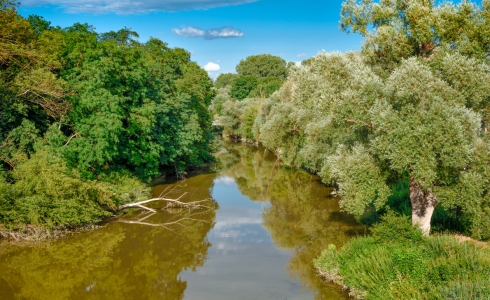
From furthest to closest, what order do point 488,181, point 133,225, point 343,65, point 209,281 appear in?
point 133,225, point 343,65, point 209,281, point 488,181

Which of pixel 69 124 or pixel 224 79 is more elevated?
pixel 224 79

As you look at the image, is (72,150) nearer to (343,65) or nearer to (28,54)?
(28,54)

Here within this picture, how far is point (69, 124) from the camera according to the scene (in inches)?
827

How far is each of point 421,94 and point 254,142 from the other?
158ft

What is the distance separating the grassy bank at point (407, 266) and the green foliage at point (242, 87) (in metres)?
94.3

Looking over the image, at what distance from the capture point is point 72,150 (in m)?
19.7

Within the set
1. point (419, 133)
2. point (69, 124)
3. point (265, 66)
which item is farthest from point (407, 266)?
point (265, 66)

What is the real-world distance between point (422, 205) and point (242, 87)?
95.3 metres

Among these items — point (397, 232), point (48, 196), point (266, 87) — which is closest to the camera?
point (397, 232)

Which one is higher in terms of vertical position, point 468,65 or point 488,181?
point 468,65

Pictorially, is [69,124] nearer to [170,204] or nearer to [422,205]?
[170,204]

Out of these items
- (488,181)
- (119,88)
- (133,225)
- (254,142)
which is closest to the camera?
(488,181)

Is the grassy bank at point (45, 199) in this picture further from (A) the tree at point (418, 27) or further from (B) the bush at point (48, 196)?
(A) the tree at point (418, 27)

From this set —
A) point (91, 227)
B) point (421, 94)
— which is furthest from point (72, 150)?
point (421, 94)
